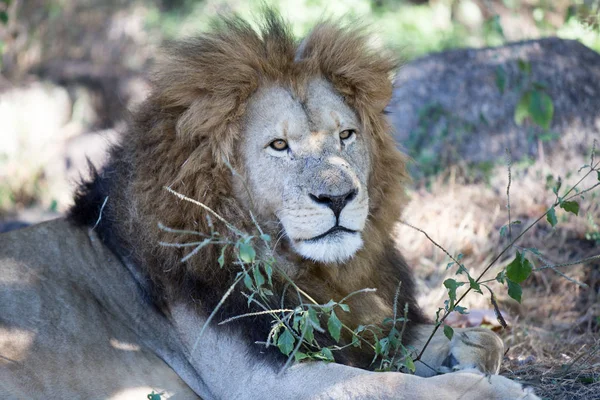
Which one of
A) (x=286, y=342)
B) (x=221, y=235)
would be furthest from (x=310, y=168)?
(x=286, y=342)

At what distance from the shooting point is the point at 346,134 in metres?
4.27

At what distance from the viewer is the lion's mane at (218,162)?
405cm

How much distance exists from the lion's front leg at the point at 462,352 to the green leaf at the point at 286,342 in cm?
84

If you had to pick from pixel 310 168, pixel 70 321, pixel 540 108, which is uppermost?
pixel 540 108

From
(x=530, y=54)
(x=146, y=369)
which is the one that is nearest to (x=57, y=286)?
(x=146, y=369)

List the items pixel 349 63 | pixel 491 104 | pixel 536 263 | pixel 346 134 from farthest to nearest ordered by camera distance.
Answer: pixel 491 104, pixel 536 263, pixel 349 63, pixel 346 134

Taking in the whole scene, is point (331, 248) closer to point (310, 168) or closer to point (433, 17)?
point (310, 168)

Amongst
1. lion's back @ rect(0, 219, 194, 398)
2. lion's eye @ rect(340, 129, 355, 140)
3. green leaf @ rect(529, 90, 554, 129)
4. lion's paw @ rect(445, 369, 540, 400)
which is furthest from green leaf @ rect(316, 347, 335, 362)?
green leaf @ rect(529, 90, 554, 129)

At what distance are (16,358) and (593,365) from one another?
300 cm

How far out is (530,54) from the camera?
8.89 m

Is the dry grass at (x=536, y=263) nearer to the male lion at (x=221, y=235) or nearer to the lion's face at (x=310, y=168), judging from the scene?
the male lion at (x=221, y=235)

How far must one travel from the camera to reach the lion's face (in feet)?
12.6

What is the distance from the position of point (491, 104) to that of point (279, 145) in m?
5.06

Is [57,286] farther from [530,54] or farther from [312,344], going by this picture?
[530,54]
